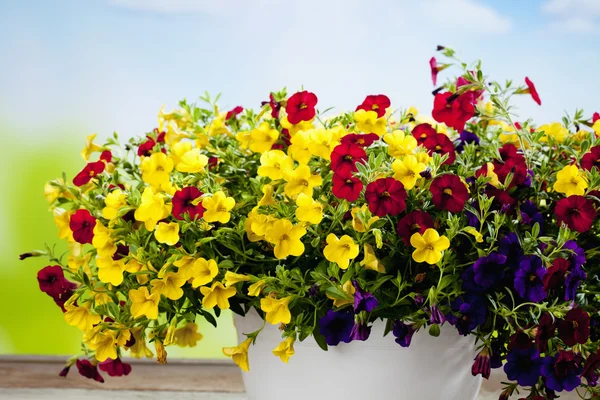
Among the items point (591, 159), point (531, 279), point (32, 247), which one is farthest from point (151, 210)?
point (32, 247)

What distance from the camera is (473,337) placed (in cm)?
93

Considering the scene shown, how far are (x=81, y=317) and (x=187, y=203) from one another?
9.2 inches

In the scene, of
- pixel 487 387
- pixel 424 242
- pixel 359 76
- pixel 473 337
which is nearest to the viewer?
pixel 424 242

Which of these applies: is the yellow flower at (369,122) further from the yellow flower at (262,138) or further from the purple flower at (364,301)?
the purple flower at (364,301)

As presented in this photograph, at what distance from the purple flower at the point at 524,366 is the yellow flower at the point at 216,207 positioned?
0.39 metres

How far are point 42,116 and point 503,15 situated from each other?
1.28m

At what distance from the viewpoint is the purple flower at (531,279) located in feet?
2.60

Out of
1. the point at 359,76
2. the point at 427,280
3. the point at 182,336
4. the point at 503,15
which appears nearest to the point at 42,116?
the point at 359,76

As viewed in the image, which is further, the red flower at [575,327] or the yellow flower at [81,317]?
the yellow flower at [81,317]

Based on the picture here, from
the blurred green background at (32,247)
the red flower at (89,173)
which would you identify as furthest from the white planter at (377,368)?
the blurred green background at (32,247)

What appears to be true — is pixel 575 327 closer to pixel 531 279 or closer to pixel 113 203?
pixel 531 279

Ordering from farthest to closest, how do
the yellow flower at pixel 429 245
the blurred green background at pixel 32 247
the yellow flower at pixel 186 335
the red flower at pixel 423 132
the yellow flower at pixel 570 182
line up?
1. the blurred green background at pixel 32 247
2. the yellow flower at pixel 186 335
3. the red flower at pixel 423 132
4. the yellow flower at pixel 570 182
5. the yellow flower at pixel 429 245

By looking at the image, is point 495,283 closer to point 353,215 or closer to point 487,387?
point 353,215

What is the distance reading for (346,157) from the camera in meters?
0.85
